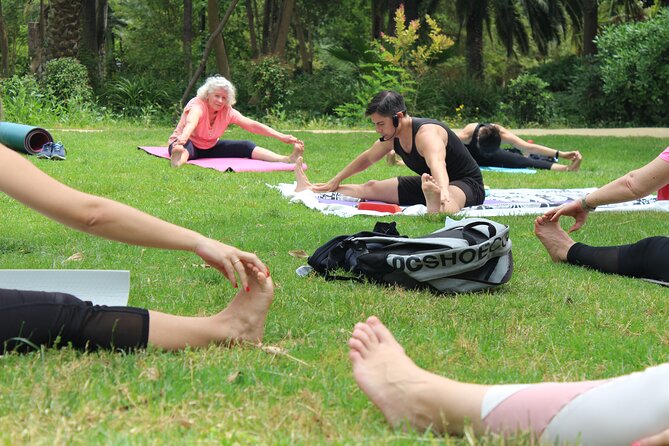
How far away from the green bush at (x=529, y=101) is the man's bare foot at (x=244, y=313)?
18.8m

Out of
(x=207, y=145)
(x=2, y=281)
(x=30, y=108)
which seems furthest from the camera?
(x=30, y=108)

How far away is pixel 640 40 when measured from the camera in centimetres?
1880

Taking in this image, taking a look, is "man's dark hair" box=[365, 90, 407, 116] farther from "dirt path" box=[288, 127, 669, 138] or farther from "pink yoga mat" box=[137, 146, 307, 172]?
"dirt path" box=[288, 127, 669, 138]

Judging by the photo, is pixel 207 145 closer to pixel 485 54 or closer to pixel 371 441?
pixel 371 441

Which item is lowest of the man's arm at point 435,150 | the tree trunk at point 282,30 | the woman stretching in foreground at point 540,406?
the tree trunk at point 282,30

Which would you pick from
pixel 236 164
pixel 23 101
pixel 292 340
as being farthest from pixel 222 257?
pixel 23 101

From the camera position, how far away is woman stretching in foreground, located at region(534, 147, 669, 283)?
454 centimetres

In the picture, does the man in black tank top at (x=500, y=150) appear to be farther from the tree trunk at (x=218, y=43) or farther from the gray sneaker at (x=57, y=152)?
the tree trunk at (x=218, y=43)

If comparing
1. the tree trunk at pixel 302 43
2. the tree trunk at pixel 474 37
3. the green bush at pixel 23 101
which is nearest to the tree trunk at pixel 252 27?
the tree trunk at pixel 302 43

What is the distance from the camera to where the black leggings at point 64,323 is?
2820 mm

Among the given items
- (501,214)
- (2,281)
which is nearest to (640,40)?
(501,214)

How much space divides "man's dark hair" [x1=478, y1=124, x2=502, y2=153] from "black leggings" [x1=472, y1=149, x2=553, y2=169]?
0.94 ft

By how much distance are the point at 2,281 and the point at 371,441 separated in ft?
6.76

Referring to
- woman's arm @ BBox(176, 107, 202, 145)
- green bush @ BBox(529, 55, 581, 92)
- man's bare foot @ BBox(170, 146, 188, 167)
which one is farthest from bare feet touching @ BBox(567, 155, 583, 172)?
green bush @ BBox(529, 55, 581, 92)
